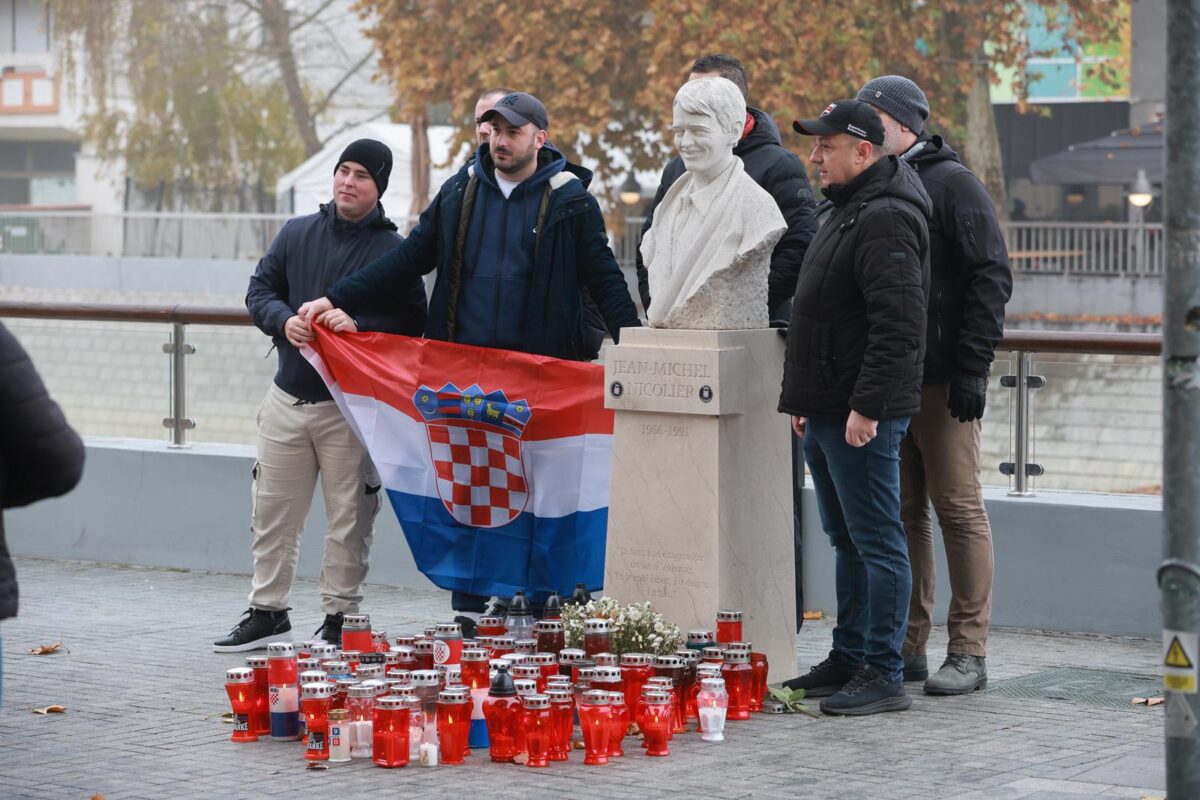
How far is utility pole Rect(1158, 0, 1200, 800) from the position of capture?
15.2ft

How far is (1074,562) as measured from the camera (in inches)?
355

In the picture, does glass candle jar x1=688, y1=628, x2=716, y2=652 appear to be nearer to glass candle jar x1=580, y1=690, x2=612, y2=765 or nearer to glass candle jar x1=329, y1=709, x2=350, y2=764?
glass candle jar x1=580, y1=690, x2=612, y2=765

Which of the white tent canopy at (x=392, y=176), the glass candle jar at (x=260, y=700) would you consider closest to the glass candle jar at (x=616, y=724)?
the glass candle jar at (x=260, y=700)

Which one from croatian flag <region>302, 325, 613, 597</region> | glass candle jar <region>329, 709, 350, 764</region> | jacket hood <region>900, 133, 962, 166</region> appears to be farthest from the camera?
croatian flag <region>302, 325, 613, 597</region>

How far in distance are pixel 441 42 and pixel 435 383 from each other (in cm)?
2869

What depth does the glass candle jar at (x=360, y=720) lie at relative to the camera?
641cm

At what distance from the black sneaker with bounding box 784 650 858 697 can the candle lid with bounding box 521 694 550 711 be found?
56.1 inches

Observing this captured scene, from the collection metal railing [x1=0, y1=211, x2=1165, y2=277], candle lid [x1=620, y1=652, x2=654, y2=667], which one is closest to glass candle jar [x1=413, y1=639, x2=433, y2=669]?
candle lid [x1=620, y1=652, x2=654, y2=667]

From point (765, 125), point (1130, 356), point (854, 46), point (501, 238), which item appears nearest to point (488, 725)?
point (501, 238)

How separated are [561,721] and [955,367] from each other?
2151 mm

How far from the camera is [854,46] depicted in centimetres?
3256

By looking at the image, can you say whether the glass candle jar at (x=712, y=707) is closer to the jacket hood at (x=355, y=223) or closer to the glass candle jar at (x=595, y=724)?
the glass candle jar at (x=595, y=724)

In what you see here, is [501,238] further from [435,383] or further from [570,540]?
[570,540]

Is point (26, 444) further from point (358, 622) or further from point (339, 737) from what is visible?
point (358, 622)
